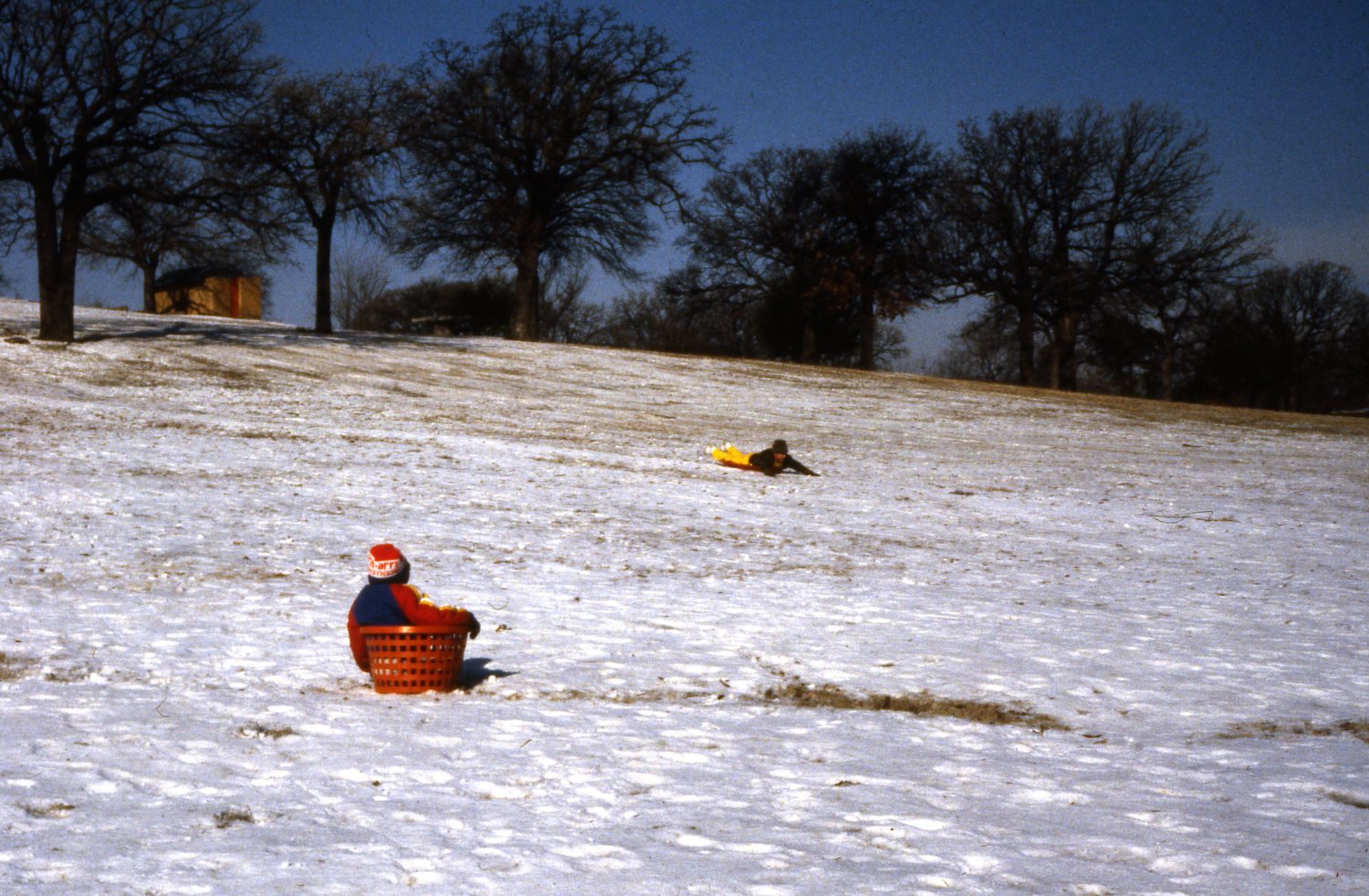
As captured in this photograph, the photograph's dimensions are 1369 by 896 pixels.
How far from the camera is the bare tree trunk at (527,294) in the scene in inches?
1837

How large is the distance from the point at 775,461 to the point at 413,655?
12133 mm

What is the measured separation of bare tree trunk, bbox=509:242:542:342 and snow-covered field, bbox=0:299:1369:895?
87.1 ft

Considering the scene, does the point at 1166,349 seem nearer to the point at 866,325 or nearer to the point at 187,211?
the point at 866,325

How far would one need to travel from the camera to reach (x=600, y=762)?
20.0 feet

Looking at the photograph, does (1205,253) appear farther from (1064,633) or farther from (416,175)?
(1064,633)

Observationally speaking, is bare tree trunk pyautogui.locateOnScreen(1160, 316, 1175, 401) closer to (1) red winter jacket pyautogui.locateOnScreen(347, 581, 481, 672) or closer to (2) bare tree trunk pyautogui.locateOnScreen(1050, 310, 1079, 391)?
(2) bare tree trunk pyautogui.locateOnScreen(1050, 310, 1079, 391)

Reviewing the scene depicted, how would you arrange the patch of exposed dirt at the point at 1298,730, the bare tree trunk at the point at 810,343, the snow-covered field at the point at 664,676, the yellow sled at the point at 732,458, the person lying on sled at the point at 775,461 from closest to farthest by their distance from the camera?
1. the snow-covered field at the point at 664,676
2. the patch of exposed dirt at the point at 1298,730
3. the person lying on sled at the point at 775,461
4. the yellow sled at the point at 732,458
5. the bare tree trunk at the point at 810,343

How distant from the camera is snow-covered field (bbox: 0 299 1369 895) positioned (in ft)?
16.1

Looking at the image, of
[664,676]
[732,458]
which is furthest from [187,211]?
[664,676]

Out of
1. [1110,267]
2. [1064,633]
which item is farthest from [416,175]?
[1064,633]

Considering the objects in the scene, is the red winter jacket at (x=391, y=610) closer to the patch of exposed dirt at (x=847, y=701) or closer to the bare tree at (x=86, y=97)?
the patch of exposed dirt at (x=847, y=701)

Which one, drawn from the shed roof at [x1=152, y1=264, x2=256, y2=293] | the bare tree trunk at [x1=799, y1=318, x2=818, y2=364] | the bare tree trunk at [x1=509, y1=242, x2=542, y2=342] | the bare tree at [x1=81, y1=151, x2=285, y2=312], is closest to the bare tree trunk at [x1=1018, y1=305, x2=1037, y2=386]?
the bare tree trunk at [x1=799, y1=318, x2=818, y2=364]

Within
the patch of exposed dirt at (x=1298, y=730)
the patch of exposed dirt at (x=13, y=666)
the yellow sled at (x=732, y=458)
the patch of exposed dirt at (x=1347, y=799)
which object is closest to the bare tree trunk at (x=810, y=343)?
the yellow sled at (x=732, y=458)

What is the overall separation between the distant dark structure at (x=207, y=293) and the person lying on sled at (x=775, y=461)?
176ft
